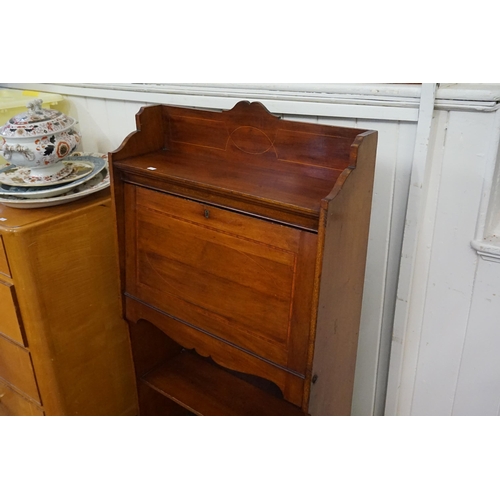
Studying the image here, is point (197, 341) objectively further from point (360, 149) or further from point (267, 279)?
point (360, 149)

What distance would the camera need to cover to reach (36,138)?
4.50 feet

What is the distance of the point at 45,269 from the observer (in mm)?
1399

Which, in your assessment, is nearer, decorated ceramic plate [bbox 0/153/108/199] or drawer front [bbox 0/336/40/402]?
decorated ceramic plate [bbox 0/153/108/199]

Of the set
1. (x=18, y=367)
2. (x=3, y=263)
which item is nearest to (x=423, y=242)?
(x=3, y=263)

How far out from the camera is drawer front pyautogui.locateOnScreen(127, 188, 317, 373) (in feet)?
3.43

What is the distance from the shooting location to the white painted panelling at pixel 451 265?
3.82 ft

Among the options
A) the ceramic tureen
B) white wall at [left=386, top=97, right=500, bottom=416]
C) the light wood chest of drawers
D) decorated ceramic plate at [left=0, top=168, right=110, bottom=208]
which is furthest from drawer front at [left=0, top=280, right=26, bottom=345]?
white wall at [left=386, top=97, right=500, bottom=416]

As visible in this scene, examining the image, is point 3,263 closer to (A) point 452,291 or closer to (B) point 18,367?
(B) point 18,367

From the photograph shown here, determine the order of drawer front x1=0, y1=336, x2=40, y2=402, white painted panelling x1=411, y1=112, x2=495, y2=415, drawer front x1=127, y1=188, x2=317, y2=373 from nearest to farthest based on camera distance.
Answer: drawer front x1=127, y1=188, x2=317, y2=373
white painted panelling x1=411, y1=112, x2=495, y2=415
drawer front x1=0, y1=336, x2=40, y2=402

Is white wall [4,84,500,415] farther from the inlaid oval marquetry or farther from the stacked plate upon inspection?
the stacked plate

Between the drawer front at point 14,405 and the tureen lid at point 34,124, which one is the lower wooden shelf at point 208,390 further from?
the tureen lid at point 34,124

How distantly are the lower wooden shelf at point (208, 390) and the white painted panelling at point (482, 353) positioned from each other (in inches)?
18.3

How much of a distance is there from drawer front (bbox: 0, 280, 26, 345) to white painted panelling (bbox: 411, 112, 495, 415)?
116cm

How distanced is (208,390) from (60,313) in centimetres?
51
